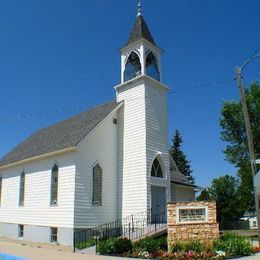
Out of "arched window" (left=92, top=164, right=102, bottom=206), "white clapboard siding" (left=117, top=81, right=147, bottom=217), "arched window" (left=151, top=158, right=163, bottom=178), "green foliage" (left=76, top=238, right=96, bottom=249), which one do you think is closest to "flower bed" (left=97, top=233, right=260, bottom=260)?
"green foliage" (left=76, top=238, right=96, bottom=249)

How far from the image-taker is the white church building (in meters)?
21.5

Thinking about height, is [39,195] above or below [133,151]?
below

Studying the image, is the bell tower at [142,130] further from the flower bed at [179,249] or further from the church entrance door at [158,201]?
the flower bed at [179,249]

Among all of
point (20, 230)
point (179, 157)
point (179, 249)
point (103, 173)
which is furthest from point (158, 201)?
point (179, 157)

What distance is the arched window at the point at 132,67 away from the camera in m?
24.9

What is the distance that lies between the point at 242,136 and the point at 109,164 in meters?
12.8

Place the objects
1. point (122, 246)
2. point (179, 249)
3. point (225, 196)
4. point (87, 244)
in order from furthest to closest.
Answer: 1. point (225, 196)
2. point (87, 244)
3. point (122, 246)
4. point (179, 249)

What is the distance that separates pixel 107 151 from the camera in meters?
23.2

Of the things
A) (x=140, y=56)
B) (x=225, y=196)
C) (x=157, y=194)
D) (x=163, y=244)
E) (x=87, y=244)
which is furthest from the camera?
(x=225, y=196)

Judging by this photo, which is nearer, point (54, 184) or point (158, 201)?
point (158, 201)

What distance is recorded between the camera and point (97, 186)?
2228 cm

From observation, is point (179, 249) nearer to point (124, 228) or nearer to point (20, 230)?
point (124, 228)

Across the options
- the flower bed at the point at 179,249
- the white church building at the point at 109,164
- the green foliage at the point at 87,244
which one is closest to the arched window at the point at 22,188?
the white church building at the point at 109,164

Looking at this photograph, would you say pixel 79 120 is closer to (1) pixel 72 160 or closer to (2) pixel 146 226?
(1) pixel 72 160
